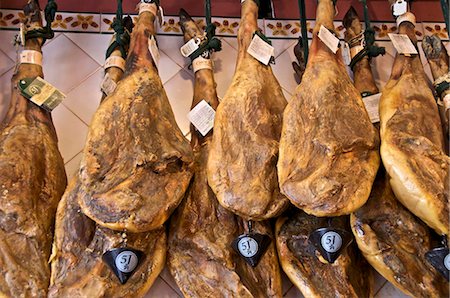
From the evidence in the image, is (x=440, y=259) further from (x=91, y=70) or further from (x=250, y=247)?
(x=91, y=70)

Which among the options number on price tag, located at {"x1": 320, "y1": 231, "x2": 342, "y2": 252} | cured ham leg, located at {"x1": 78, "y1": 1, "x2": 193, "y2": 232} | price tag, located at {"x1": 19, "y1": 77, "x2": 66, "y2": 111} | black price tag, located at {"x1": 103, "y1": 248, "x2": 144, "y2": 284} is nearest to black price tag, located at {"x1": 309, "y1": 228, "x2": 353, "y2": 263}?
number on price tag, located at {"x1": 320, "y1": 231, "x2": 342, "y2": 252}

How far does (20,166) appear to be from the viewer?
2.04 meters

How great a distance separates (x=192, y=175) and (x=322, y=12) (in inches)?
38.2

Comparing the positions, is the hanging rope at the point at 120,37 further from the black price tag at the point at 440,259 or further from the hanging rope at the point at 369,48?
the black price tag at the point at 440,259

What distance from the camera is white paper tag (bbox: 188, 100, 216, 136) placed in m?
2.29

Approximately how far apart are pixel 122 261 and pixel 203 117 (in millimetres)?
719

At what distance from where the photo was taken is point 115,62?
249 cm

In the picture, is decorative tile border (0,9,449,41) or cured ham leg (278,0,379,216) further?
decorative tile border (0,9,449,41)

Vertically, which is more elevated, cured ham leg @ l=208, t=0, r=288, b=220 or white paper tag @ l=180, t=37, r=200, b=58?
white paper tag @ l=180, t=37, r=200, b=58

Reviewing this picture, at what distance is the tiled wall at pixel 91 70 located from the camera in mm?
2625

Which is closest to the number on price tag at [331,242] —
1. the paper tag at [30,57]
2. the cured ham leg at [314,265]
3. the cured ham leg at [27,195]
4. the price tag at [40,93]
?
the cured ham leg at [314,265]

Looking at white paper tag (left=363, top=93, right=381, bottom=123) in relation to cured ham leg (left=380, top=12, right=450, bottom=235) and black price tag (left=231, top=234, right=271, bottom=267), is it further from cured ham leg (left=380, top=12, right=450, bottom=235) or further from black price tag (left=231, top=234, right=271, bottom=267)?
black price tag (left=231, top=234, right=271, bottom=267)

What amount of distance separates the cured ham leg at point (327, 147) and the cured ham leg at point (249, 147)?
0.09 meters

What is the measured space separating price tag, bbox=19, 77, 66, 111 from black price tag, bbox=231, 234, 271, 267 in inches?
36.9
